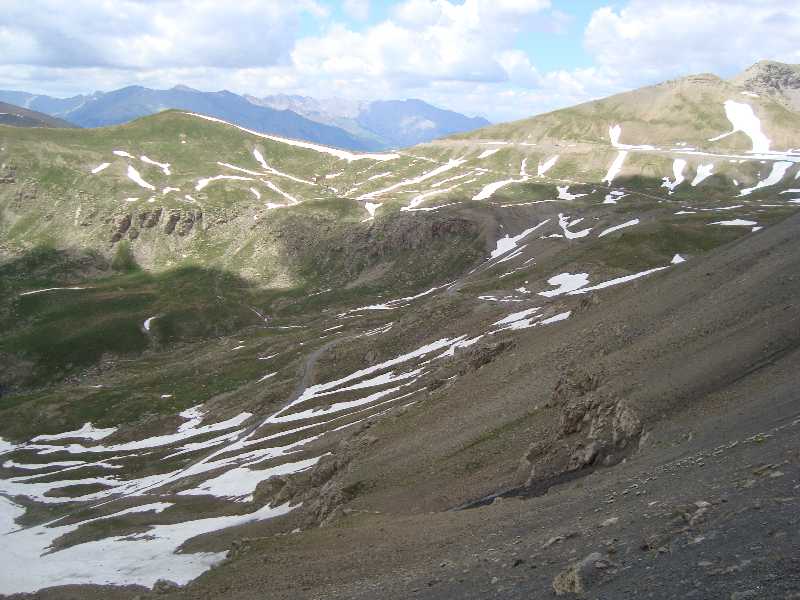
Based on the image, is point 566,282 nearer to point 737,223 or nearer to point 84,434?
point 737,223

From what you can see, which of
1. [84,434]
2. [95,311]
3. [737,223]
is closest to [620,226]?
[737,223]

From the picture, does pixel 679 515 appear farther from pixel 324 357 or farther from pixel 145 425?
pixel 145 425

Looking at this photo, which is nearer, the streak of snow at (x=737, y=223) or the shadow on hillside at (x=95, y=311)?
the streak of snow at (x=737, y=223)

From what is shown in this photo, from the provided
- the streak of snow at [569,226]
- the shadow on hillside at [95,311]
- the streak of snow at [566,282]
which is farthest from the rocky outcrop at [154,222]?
the streak of snow at [566,282]

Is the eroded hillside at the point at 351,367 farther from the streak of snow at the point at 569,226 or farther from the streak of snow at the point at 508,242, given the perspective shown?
the streak of snow at the point at 508,242

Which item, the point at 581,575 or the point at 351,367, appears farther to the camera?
the point at 351,367

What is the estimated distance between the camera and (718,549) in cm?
1590

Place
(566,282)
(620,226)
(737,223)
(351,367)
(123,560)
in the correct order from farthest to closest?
(620,226)
(737,223)
(566,282)
(351,367)
(123,560)

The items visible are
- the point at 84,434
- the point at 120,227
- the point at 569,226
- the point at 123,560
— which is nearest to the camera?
the point at 123,560

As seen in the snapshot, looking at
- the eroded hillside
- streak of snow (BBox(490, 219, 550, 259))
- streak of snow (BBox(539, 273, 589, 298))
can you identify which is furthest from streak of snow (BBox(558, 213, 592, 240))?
streak of snow (BBox(539, 273, 589, 298))

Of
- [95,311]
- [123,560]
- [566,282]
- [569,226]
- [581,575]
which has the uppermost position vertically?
[95,311]

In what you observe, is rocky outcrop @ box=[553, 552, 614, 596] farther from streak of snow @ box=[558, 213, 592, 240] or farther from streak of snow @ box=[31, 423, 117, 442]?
streak of snow @ box=[558, 213, 592, 240]

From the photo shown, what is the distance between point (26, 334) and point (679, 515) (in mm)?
156310

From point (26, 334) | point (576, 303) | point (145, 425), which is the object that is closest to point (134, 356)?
point (26, 334)
